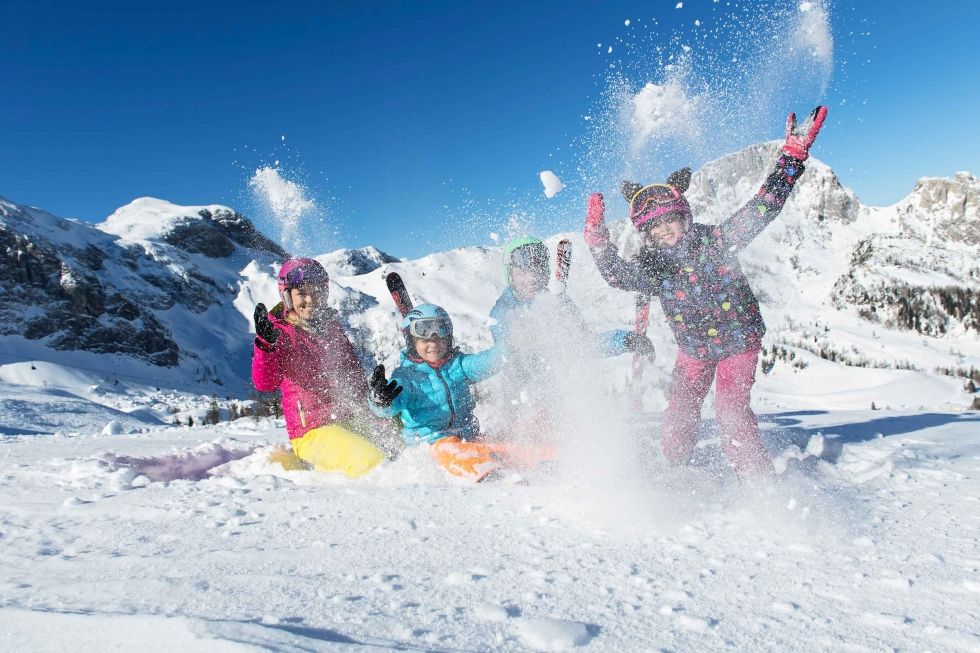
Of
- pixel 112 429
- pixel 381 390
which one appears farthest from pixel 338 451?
pixel 112 429

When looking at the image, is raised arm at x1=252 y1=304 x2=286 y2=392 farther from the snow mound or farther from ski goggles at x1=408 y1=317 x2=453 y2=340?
ski goggles at x1=408 y1=317 x2=453 y2=340

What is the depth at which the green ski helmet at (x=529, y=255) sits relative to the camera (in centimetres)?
459

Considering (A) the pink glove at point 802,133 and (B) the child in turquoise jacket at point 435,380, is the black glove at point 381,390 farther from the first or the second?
(A) the pink glove at point 802,133

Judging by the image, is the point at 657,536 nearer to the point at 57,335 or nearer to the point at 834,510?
the point at 834,510

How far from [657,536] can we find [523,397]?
2.17 metres

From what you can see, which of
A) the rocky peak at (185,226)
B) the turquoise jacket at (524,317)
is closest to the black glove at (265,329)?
the turquoise jacket at (524,317)

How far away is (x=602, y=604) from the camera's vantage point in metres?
1.63

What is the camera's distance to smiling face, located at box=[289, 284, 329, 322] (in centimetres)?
457

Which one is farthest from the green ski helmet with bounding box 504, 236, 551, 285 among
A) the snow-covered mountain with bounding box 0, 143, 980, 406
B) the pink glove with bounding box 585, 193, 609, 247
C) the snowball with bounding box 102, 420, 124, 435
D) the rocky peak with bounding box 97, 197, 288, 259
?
the rocky peak with bounding box 97, 197, 288, 259

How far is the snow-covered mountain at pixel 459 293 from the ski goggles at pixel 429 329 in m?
19.9

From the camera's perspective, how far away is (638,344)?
4.08m

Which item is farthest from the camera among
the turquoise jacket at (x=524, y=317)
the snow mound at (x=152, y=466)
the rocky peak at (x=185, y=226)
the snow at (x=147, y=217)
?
the rocky peak at (x=185, y=226)

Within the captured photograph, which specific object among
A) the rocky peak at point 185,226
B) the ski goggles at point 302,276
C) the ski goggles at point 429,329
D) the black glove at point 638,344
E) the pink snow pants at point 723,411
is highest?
the rocky peak at point 185,226

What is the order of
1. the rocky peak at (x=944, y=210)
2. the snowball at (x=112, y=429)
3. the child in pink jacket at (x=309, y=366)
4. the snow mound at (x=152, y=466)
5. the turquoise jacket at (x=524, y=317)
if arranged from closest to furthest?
the snow mound at (x=152, y=466), the turquoise jacket at (x=524, y=317), the child in pink jacket at (x=309, y=366), the snowball at (x=112, y=429), the rocky peak at (x=944, y=210)
